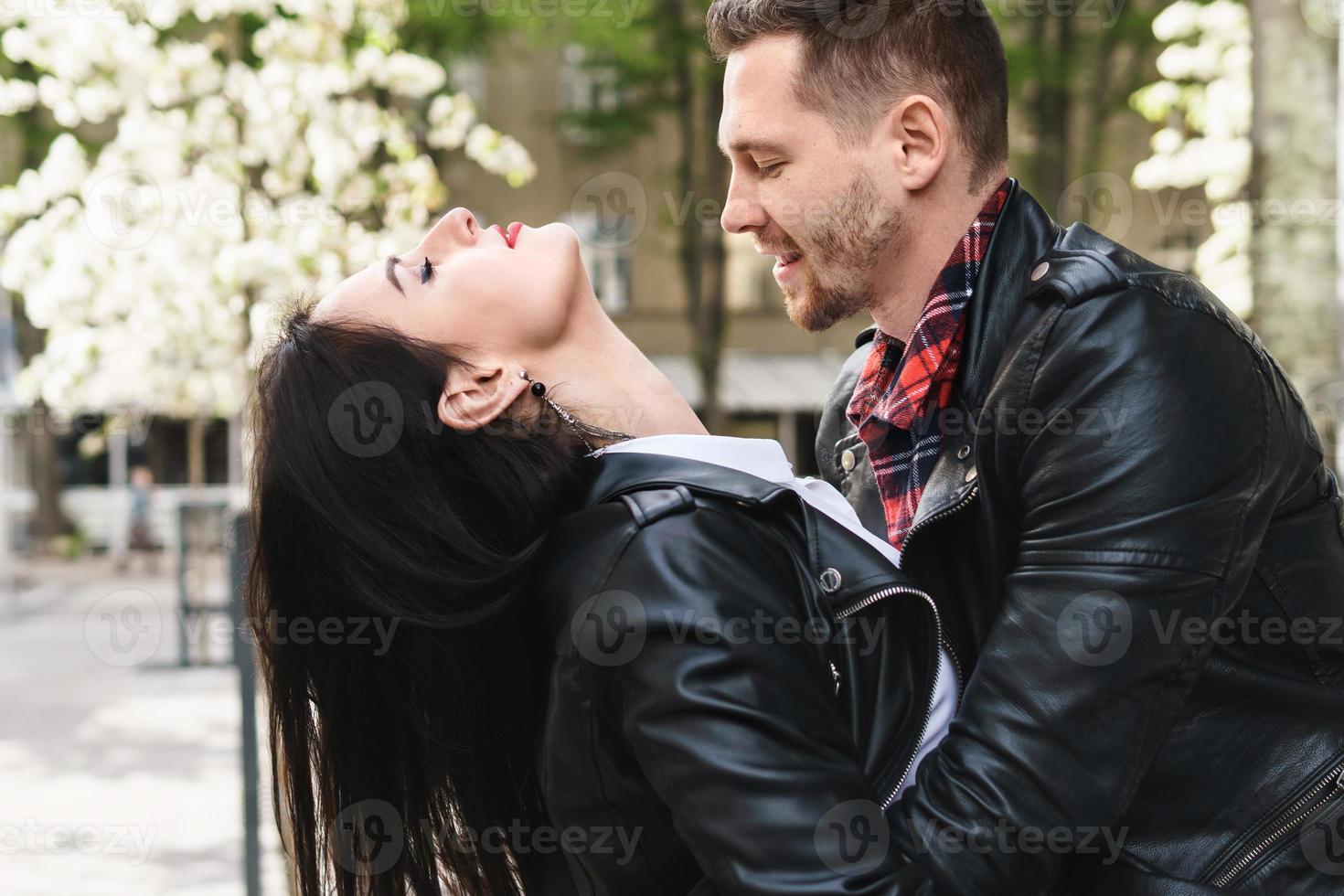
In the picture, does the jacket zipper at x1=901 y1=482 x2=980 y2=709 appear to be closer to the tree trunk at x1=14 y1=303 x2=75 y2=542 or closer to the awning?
the awning

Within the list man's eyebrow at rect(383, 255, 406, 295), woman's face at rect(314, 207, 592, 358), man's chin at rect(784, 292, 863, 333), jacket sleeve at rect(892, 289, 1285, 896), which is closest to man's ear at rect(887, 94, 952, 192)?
man's chin at rect(784, 292, 863, 333)

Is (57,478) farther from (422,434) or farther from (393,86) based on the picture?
(422,434)

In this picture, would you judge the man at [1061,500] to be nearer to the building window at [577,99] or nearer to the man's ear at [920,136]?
the man's ear at [920,136]

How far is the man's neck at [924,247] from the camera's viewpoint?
2.10 metres

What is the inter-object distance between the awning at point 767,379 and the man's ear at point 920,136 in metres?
24.7

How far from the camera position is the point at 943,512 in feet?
6.11

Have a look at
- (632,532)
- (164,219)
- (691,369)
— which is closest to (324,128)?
(164,219)

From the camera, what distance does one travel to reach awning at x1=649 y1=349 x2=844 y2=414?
27234 mm

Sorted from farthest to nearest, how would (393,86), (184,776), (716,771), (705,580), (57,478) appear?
1. (57,478)
2. (184,776)
3. (393,86)
4. (705,580)
5. (716,771)

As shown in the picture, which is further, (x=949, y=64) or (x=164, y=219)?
(x=164, y=219)

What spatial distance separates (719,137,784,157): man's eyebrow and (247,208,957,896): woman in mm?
357

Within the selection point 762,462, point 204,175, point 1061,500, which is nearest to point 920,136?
point 762,462

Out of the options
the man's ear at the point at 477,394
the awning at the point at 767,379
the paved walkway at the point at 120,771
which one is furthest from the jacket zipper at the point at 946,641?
the awning at the point at 767,379

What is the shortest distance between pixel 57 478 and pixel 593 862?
26190 millimetres
